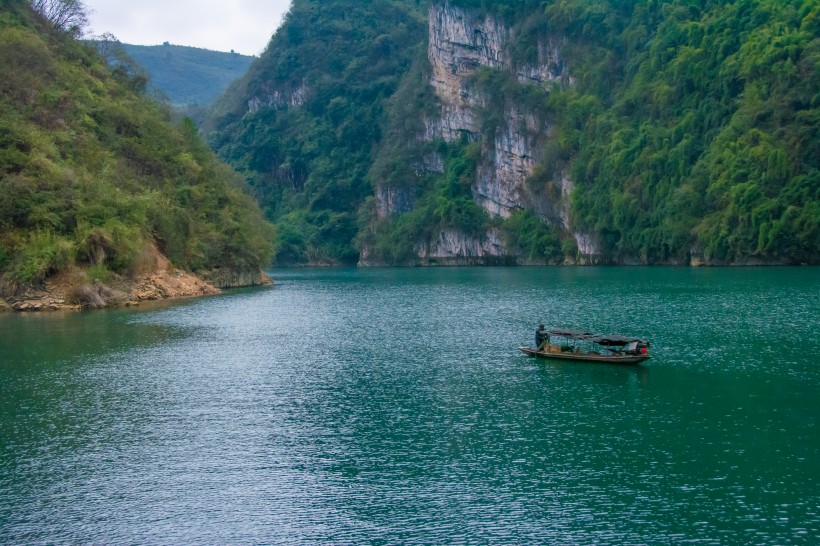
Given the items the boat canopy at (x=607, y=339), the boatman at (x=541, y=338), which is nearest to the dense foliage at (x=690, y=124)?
the boat canopy at (x=607, y=339)

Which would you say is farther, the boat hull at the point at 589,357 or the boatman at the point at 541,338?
the boatman at the point at 541,338

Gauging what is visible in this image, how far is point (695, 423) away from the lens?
1032 inches

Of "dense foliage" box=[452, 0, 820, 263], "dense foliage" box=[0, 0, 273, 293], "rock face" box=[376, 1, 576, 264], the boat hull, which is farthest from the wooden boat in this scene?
"rock face" box=[376, 1, 576, 264]

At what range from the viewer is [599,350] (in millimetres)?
41125

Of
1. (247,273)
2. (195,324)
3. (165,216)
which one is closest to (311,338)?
(195,324)

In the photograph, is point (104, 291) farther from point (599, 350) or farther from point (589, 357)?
point (589, 357)

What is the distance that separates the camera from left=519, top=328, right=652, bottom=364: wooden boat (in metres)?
36.8

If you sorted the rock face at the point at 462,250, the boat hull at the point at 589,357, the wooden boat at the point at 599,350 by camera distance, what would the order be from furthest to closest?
the rock face at the point at 462,250 → the wooden boat at the point at 599,350 → the boat hull at the point at 589,357

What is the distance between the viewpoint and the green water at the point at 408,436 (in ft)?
62.3

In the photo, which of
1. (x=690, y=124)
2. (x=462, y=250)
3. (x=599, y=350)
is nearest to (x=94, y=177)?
(x=599, y=350)

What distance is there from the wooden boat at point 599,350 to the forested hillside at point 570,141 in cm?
6207

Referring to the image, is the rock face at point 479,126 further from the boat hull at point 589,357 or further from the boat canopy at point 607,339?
the boat hull at point 589,357

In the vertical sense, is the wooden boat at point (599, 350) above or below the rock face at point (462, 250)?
below

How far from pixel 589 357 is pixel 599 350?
3.49 metres
